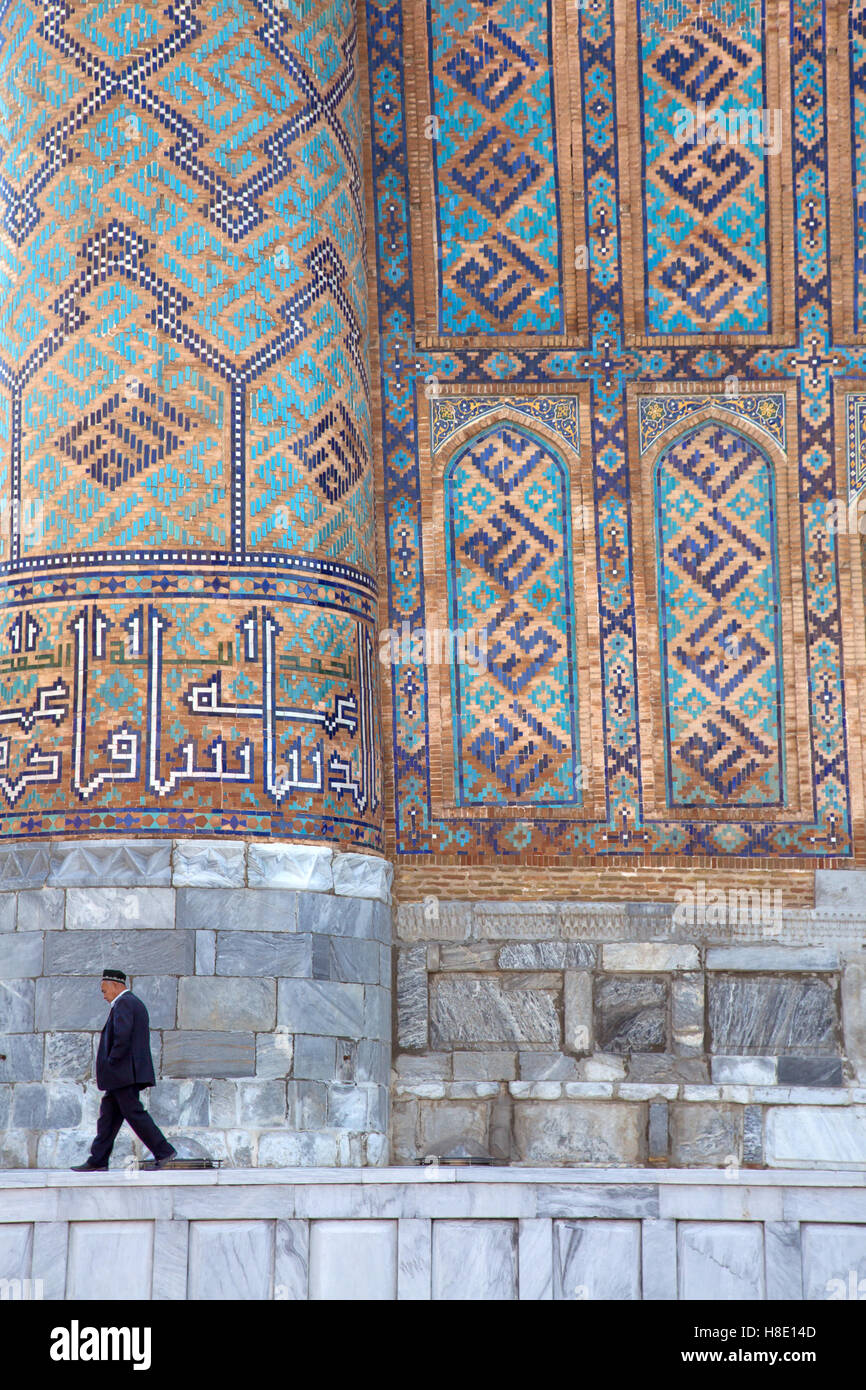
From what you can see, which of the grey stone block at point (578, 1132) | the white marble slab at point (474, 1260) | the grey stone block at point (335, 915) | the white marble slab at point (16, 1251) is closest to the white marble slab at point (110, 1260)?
the white marble slab at point (16, 1251)

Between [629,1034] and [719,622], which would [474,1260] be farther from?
[719,622]

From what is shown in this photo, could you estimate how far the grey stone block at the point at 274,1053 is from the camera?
7.37 m

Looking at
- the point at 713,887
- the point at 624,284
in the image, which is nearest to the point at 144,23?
the point at 624,284

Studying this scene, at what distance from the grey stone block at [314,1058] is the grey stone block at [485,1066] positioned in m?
0.77

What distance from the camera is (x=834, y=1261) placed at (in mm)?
5605

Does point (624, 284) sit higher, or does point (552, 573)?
point (624, 284)

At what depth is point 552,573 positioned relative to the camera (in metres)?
8.60

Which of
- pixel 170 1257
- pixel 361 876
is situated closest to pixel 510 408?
pixel 361 876

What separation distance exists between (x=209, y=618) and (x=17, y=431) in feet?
4.03

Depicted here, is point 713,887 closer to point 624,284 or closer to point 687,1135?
point 687,1135

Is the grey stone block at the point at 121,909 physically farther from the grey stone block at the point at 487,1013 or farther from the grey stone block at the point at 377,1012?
the grey stone block at the point at 487,1013

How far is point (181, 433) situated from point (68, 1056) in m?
2.60

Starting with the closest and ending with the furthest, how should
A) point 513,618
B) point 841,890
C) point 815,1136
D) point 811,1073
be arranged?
point 815,1136 → point 811,1073 → point 841,890 → point 513,618

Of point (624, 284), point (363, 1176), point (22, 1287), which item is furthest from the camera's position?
point (624, 284)
